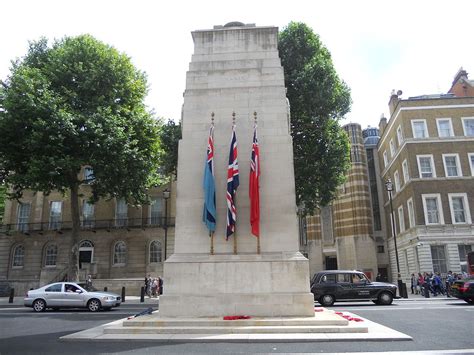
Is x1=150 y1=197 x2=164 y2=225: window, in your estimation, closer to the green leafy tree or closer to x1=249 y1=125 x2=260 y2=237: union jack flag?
the green leafy tree

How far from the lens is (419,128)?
34.5 m

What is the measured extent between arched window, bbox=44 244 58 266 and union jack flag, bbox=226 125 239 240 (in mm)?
30045

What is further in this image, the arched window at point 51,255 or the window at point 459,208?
the arched window at point 51,255

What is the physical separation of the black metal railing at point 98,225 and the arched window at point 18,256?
158 cm

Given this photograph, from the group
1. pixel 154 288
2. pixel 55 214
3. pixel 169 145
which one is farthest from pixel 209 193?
pixel 55 214

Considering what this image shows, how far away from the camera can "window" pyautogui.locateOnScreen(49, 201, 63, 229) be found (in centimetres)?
3684

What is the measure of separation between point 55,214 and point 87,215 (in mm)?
3027

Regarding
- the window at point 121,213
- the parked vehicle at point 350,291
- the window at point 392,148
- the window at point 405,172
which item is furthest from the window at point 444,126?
the window at point 121,213

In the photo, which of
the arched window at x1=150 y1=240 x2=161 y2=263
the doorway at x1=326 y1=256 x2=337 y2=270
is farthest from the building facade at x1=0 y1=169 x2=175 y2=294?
the doorway at x1=326 y1=256 x2=337 y2=270

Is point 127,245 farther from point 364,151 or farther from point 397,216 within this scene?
point 364,151

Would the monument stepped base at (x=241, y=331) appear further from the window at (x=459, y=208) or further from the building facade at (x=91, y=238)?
the window at (x=459, y=208)

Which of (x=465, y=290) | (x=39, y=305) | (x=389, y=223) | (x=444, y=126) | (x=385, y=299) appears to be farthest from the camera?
(x=389, y=223)

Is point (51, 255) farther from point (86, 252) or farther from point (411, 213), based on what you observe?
point (411, 213)

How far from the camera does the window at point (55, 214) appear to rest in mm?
36844
